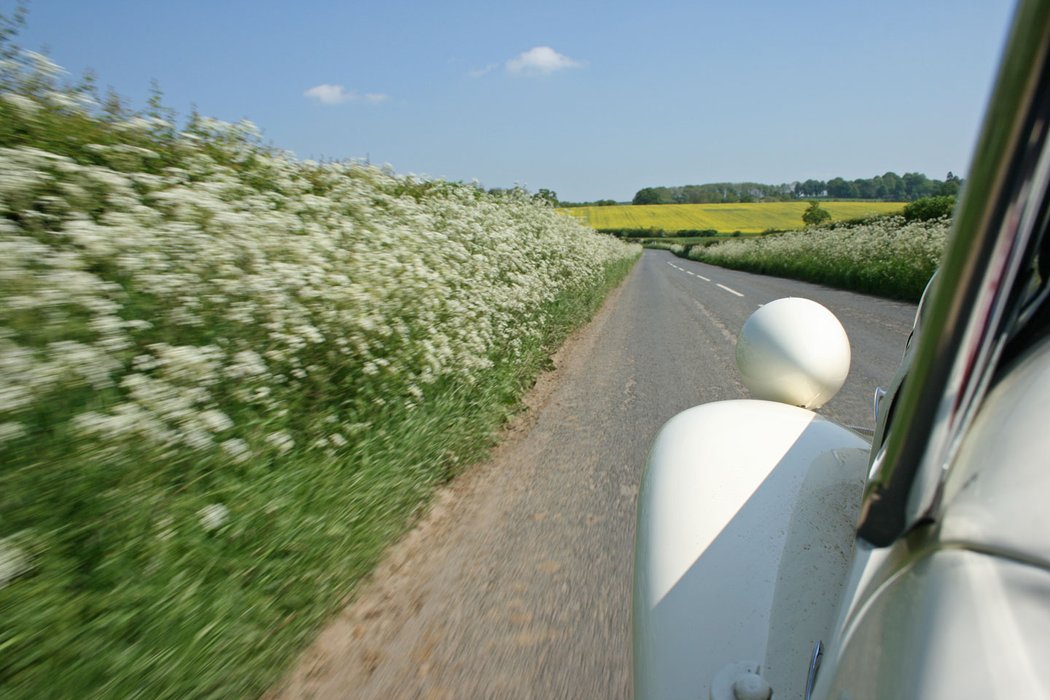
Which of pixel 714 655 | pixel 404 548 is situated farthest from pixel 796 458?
pixel 404 548

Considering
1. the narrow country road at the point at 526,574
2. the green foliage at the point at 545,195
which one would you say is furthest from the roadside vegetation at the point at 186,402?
the green foliage at the point at 545,195

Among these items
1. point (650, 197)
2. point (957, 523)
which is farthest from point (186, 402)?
point (650, 197)

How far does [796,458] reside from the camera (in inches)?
65.2

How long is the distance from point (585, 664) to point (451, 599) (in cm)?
69

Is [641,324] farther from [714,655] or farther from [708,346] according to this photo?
[714,655]

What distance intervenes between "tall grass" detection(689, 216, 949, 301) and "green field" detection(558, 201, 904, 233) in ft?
141

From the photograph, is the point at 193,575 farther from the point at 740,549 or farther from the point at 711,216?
the point at 711,216

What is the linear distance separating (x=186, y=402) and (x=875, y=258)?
17.6m

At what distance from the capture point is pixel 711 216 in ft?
260

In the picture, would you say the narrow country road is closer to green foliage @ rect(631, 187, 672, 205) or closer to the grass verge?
the grass verge

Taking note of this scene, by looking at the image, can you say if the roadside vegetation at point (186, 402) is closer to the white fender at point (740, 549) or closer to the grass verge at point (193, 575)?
the grass verge at point (193, 575)

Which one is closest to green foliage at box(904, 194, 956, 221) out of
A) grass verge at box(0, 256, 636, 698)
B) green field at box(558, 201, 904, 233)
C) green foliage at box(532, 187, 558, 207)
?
green foliage at box(532, 187, 558, 207)

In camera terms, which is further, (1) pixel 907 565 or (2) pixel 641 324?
(2) pixel 641 324

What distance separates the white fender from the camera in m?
1.21
